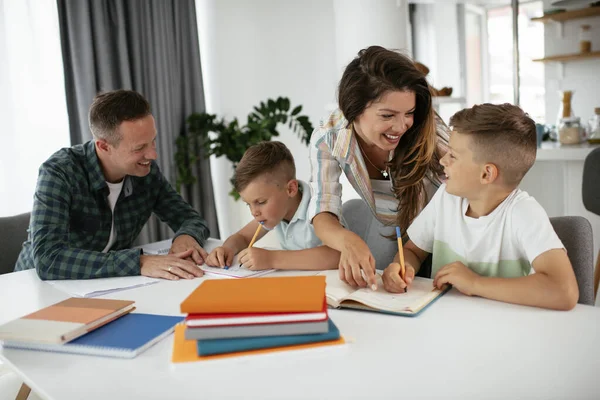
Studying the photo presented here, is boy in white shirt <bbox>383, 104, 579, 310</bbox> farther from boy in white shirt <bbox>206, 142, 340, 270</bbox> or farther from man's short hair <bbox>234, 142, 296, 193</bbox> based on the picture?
man's short hair <bbox>234, 142, 296, 193</bbox>

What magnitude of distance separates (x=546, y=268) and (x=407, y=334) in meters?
0.32

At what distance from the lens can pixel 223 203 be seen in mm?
4266

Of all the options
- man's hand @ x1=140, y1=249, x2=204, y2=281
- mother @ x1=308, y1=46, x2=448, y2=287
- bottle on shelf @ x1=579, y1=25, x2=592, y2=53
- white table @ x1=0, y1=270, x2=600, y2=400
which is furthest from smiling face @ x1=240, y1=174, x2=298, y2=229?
bottle on shelf @ x1=579, y1=25, x2=592, y2=53

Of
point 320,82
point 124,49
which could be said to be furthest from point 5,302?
point 320,82

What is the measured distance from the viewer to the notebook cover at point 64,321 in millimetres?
958

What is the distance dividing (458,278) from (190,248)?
82 cm

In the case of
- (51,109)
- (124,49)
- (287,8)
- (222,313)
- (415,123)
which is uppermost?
(287,8)

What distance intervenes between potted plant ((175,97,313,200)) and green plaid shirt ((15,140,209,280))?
5.02ft

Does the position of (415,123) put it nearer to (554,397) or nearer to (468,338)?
(468,338)

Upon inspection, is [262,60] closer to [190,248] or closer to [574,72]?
[574,72]

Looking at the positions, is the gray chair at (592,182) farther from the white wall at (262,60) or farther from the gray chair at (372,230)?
the white wall at (262,60)

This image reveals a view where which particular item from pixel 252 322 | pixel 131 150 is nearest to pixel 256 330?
pixel 252 322

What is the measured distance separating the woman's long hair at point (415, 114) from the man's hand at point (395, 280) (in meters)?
0.42

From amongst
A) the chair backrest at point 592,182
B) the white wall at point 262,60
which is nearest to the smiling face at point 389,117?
the chair backrest at point 592,182
